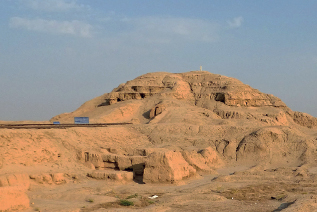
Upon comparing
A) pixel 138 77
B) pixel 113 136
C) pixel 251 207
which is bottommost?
pixel 251 207

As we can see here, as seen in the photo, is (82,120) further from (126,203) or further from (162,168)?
(126,203)

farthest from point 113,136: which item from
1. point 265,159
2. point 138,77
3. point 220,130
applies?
point 138,77

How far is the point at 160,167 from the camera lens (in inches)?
603

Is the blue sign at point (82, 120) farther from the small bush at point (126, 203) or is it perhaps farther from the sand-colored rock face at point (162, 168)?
the small bush at point (126, 203)

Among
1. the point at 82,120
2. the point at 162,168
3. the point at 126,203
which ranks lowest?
the point at 126,203

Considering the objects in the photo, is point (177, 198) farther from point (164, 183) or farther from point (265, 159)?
point (265, 159)

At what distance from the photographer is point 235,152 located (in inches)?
851

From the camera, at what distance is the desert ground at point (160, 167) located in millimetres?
11633

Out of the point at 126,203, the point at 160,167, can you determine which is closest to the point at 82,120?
the point at 160,167

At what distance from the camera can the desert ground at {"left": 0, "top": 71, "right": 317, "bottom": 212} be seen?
1163 cm

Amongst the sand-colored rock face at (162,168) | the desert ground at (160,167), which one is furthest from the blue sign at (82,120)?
the sand-colored rock face at (162,168)

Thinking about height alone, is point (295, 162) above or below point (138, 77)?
below

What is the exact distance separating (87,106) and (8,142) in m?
25.1

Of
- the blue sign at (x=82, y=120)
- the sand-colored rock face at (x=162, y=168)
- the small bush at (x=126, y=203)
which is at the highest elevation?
the blue sign at (x=82, y=120)
